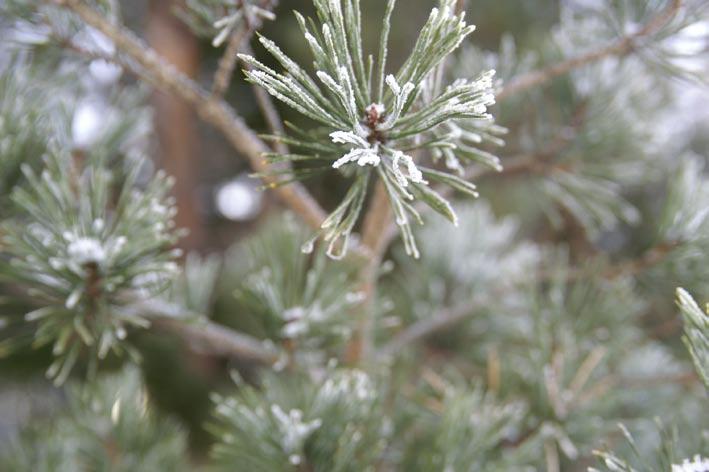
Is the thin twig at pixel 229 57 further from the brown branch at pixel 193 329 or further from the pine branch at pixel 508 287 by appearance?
the pine branch at pixel 508 287

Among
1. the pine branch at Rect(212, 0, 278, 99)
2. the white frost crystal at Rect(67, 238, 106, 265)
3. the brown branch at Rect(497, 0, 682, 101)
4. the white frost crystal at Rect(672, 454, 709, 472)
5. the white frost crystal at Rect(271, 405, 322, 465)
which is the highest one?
the pine branch at Rect(212, 0, 278, 99)

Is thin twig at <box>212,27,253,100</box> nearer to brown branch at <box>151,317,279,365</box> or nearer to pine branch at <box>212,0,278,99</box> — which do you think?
pine branch at <box>212,0,278,99</box>

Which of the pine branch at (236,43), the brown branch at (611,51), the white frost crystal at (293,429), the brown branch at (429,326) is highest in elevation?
the pine branch at (236,43)

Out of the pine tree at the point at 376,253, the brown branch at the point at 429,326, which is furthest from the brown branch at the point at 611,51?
the brown branch at the point at 429,326

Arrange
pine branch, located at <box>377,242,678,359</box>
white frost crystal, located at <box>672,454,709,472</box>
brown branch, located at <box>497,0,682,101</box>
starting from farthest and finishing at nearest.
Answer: pine branch, located at <box>377,242,678,359</box>, brown branch, located at <box>497,0,682,101</box>, white frost crystal, located at <box>672,454,709,472</box>

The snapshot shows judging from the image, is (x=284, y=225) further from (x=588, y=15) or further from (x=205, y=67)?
(x=205, y=67)

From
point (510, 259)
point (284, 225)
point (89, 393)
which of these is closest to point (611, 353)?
point (510, 259)

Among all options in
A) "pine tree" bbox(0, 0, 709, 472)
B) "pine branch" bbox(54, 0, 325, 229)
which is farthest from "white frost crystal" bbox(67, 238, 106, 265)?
"pine branch" bbox(54, 0, 325, 229)

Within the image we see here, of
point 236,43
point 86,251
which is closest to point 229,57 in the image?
point 236,43
